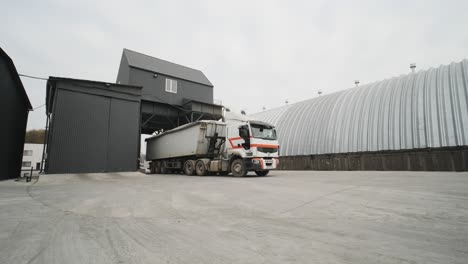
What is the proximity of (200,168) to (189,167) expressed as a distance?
61.3 inches

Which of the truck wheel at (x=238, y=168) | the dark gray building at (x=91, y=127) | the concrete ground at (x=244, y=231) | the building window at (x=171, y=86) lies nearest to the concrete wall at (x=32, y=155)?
the dark gray building at (x=91, y=127)

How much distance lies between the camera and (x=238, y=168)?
41.3ft

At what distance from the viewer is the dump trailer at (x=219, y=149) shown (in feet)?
39.6

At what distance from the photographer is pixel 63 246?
8.44 feet

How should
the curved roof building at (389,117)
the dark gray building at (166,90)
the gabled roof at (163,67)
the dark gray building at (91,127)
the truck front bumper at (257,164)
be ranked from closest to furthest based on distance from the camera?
the truck front bumper at (257,164) → the dark gray building at (91,127) → the curved roof building at (389,117) → the dark gray building at (166,90) → the gabled roof at (163,67)

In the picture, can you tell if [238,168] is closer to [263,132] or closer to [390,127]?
[263,132]

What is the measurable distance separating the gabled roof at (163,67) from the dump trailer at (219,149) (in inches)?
345

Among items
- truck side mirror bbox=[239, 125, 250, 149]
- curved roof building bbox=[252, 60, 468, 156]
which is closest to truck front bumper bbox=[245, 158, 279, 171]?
truck side mirror bbox=[239, 125, 250, 149]

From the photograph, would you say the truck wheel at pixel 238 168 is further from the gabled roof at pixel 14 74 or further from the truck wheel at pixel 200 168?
the gabled roof at pixel 14 74

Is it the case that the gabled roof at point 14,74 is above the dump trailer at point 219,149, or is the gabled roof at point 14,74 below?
above

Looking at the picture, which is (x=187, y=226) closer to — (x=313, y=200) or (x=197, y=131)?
(x=313, y=200)

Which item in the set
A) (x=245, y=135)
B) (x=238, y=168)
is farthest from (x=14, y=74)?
(x=238, y=168)

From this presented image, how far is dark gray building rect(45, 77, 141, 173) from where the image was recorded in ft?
45.2

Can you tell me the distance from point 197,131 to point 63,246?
12.5m
